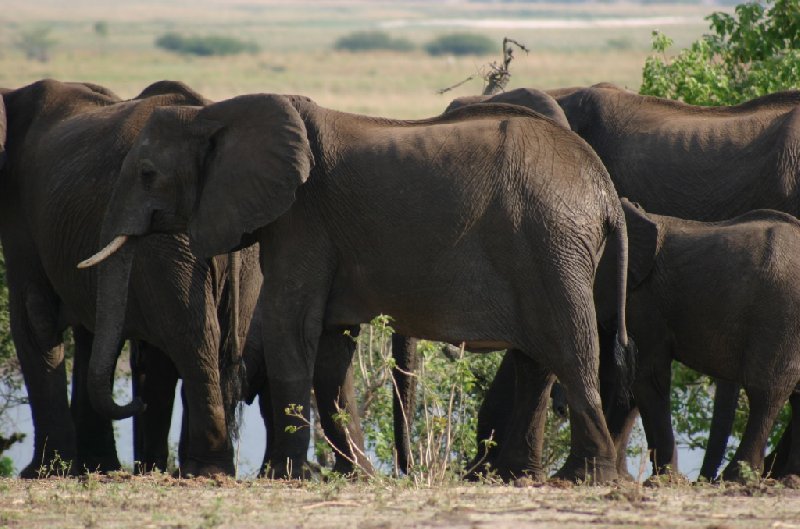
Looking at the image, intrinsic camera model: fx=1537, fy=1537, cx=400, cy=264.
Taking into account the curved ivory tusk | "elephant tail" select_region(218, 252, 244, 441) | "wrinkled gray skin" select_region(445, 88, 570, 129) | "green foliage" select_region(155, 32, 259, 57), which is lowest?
"elephant tail" select_region(218, 252, 244, 441)

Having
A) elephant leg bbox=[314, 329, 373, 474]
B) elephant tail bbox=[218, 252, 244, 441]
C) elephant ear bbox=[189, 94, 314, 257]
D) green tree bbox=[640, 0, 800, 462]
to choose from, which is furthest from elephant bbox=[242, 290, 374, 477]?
green tree bbox=[640, 0, 800, 462]

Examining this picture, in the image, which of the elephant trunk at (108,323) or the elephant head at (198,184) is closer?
the elephant head at (198,184)

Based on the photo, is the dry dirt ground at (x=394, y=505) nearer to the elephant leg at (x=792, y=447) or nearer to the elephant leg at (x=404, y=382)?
the elephant leg at (x=792, y=447)

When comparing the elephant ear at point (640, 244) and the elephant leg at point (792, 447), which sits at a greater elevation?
the elephant ear at point (640, 244)

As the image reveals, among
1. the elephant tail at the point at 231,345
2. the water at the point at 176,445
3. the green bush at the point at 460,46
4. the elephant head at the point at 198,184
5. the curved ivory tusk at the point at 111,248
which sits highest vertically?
the green bush at the point at 460,46

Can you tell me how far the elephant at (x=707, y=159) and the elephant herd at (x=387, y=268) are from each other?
0.03 metres

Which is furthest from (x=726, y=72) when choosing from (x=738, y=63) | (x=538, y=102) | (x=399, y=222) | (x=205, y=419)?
(x=205, y=419)

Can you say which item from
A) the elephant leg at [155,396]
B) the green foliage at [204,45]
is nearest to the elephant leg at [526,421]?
the elephant leg at [155,396]

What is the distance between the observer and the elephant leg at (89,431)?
940cm

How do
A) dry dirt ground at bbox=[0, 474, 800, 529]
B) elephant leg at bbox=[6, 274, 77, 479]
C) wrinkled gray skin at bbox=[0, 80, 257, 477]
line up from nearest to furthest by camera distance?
dry dirt ground at bbox=[0, 474, 800, 529] < wrinkled gray skin at bbox=[0, 80, 257, 477] < elephant leg at bbox=[6, 274, 77, 479]

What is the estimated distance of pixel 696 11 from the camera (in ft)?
507

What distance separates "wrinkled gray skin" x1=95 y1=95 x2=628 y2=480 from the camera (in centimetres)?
720

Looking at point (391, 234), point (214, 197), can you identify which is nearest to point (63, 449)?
point (214, 197)

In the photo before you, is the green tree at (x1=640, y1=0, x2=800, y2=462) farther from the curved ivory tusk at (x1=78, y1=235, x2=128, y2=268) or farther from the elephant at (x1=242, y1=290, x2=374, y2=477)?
the curved ivory tusk at (x1=78, y1=235, x2=128, y2=268)
